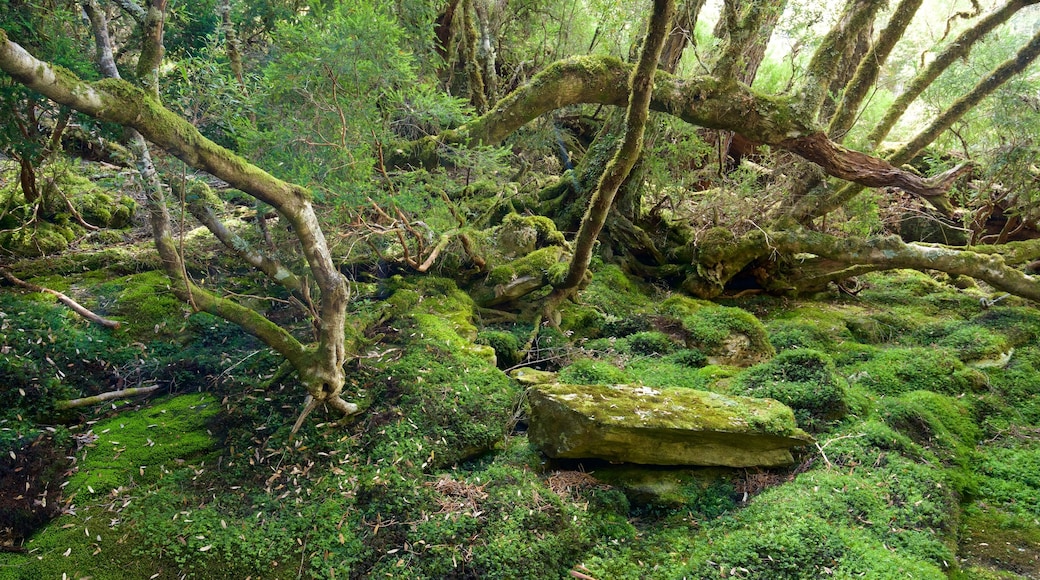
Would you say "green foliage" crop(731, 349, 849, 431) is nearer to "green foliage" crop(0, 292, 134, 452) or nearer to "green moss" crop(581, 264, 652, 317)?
→ "green moss" crop(581, 264, 652, 317)

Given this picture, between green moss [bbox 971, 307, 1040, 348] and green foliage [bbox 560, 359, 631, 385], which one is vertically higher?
green moss [bbox 971, 307, 1040, 348]

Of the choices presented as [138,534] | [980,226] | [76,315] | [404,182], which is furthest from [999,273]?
[76,315]

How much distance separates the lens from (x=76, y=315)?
626 centimetres

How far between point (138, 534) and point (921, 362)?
890 centimetres

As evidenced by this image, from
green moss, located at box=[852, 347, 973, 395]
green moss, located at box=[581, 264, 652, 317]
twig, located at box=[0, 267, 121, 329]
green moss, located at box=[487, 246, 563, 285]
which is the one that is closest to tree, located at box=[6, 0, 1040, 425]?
green moss, located at box=[487, 246, 563, 285]

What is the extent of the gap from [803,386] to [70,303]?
27.2ft

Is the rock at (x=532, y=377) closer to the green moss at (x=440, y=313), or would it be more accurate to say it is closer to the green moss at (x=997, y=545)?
the green moss at (x=440, y=313)

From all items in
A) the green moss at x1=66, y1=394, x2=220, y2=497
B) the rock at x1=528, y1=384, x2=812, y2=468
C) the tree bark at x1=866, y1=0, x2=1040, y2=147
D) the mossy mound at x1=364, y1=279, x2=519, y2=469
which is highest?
the tree bark at x1=866, y1=0, x2=1040, y2=147

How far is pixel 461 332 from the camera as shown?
23.5 feet

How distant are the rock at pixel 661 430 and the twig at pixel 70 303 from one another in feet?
16.4

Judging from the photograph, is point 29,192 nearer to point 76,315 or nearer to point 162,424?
point 76,315

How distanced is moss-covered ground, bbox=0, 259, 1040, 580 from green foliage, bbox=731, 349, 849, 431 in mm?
25

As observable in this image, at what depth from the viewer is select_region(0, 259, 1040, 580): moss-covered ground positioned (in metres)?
4.13

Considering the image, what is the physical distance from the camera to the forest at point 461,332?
167 inches
